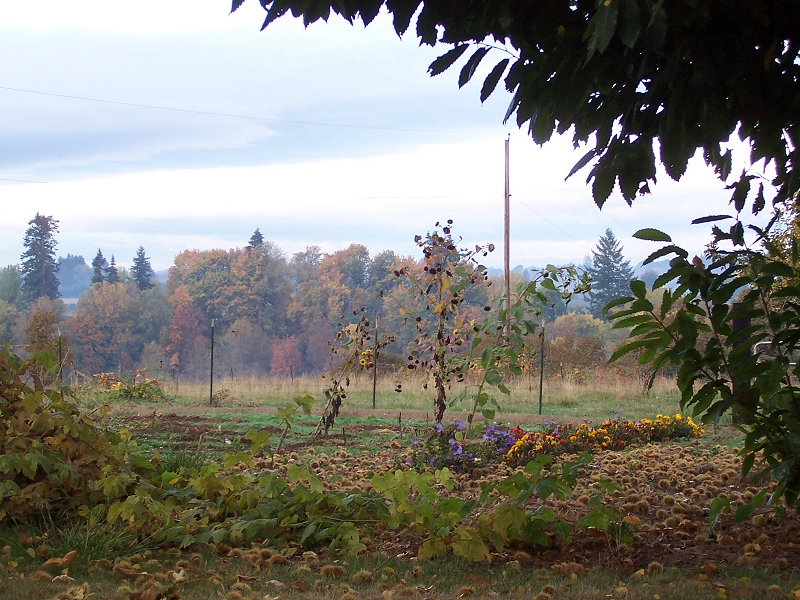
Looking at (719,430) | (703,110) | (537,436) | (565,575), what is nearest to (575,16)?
(703,110)

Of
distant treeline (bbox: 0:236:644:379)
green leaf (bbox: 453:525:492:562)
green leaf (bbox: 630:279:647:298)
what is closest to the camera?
green leaf (bbox: 630:279:647:298)

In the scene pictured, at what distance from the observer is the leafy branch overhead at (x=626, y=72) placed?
6.57 ft

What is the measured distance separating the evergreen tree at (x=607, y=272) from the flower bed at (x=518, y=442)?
4595 centimetres

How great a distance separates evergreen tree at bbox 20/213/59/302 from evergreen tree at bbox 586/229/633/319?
35.5 metres

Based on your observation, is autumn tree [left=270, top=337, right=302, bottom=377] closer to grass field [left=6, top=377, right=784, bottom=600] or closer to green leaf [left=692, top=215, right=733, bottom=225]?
grass field [left=6, top=377, right=784, bottom=600]

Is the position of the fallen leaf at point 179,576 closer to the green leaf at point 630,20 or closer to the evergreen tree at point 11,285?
the green leaf at point 630,20

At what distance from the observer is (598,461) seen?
5.34 m

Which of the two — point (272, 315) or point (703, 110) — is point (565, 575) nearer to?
point (703, 110)

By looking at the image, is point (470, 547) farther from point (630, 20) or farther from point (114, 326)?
point (114, 326)

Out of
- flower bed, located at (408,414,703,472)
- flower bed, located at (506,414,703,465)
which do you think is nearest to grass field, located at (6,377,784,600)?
flower bed, located at (408,414,703,472)

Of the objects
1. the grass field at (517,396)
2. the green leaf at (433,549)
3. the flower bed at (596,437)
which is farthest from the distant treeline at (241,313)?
the green leaf at (433,549)

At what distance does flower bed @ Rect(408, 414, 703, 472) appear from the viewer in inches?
209

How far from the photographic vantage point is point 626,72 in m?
2.18

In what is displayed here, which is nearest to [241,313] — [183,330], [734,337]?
[183,330]
